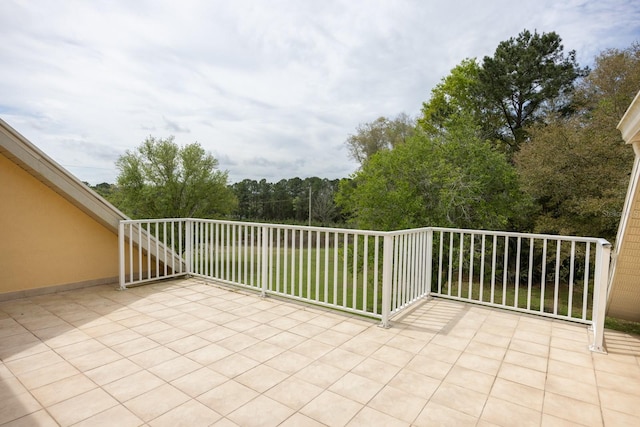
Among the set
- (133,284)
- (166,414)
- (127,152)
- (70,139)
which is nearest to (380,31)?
(133,284)

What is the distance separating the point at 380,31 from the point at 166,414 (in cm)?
738

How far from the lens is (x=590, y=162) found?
30.2 ft

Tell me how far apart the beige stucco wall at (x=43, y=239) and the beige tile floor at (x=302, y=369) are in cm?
68

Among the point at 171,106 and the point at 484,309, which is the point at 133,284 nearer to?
the point at 484,309

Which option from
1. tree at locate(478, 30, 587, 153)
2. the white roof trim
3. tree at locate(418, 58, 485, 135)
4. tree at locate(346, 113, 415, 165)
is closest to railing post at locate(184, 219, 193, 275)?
the white roof trim

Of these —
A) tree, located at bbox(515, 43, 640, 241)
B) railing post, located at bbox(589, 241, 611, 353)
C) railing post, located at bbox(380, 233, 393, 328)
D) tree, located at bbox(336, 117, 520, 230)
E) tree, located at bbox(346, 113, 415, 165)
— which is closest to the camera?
railing post, located at bbox(589, 241, 611, 353)

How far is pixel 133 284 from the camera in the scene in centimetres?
509

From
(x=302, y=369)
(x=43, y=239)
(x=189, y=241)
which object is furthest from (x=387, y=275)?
(x=43, y=239)

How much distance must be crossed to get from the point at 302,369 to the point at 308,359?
17 centimetres

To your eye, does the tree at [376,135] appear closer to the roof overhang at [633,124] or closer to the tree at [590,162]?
the tree at [590,162]

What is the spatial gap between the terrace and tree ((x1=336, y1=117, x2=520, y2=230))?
5.41m

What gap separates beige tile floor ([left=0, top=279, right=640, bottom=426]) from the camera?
2.03 metres

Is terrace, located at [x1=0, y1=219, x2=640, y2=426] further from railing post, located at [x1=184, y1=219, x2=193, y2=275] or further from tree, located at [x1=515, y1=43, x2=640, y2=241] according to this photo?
tree, located at [x1=515, y1=43, x2=640, y2=241]

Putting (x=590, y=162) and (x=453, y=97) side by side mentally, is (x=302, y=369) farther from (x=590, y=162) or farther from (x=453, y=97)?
(x=453, y=97)
